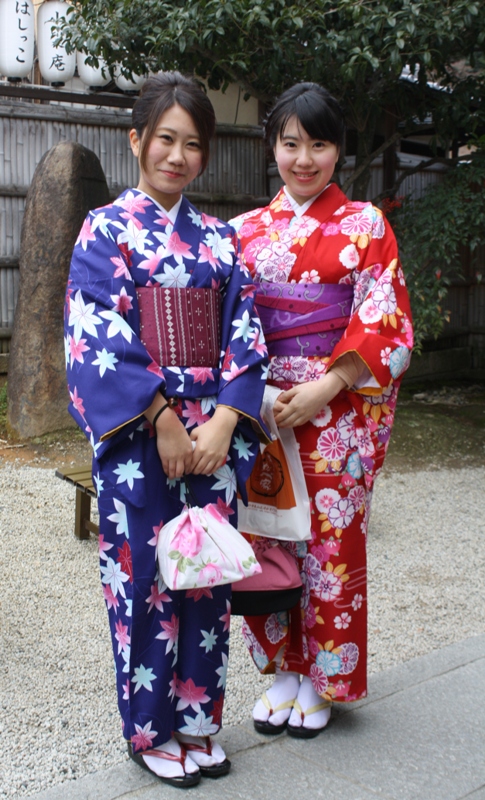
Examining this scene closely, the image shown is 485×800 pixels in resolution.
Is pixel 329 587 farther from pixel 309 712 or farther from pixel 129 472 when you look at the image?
pixel 129 472

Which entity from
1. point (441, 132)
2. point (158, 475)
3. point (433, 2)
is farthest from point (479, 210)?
point (158, 475)

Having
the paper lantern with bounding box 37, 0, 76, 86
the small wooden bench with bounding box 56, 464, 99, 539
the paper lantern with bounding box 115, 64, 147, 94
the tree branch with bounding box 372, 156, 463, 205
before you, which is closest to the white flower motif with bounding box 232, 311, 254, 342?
the small wooden bench with bounding box 56, 464, 99, 539

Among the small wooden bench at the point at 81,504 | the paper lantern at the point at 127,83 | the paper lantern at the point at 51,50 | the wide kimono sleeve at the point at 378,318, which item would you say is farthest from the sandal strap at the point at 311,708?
the paper lantern at the point at 127,83

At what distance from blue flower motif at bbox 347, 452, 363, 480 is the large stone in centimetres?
396

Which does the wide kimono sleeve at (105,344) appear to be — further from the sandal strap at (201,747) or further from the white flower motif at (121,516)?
the sandal strap at (201,747)

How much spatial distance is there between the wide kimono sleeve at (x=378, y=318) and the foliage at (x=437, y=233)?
3.84m

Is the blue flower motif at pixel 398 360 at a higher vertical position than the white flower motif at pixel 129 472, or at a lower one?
higher

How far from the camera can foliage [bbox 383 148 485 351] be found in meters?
6.26

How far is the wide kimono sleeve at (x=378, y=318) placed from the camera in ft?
7.66

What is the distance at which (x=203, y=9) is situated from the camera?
528 cm

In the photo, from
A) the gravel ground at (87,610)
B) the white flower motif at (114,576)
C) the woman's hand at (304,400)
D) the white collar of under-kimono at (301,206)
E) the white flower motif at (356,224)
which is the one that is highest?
the white collar of under-kimono at (301,206)

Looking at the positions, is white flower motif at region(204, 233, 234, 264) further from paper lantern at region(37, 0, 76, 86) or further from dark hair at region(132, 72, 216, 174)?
paper lantern at region(37, 0, 76, 86)

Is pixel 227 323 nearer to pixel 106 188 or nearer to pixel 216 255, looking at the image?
Answer: pixel 216 255

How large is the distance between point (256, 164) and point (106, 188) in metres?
2.07
